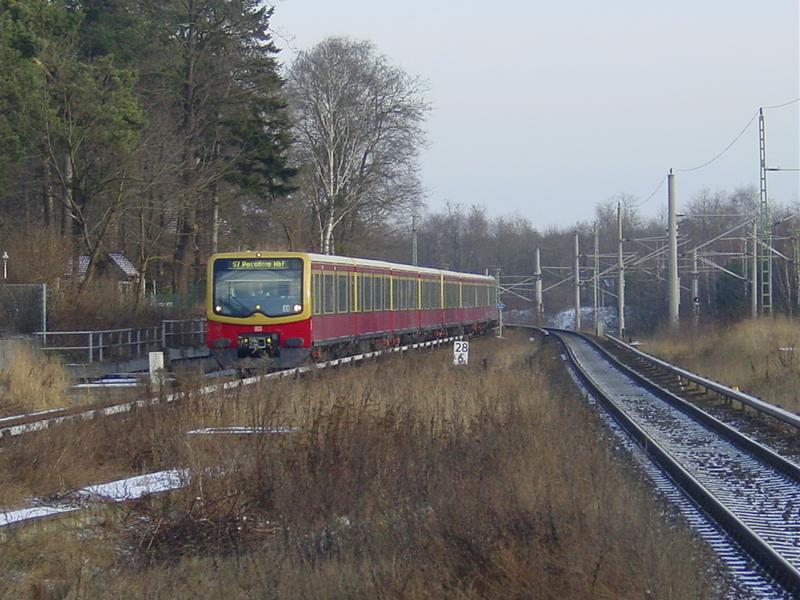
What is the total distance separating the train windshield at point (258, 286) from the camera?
82.0 feet

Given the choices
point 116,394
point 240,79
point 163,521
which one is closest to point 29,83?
point 240,79

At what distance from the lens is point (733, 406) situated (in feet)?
74.5

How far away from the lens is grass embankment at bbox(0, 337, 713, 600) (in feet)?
22.3

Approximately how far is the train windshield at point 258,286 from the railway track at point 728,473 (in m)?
6.73

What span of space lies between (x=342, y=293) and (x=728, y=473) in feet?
49.6

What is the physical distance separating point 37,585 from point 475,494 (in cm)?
296

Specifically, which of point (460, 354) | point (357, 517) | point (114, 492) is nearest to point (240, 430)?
point (114, 492)

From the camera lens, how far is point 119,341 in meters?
30.2

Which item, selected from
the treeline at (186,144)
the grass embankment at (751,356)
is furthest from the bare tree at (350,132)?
the grass embankment at (751,356)

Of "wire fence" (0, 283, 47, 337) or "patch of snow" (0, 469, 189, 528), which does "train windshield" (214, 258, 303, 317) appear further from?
"patch of snow" (0, 469, 189, 528)

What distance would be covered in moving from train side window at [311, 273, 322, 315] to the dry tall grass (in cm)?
626

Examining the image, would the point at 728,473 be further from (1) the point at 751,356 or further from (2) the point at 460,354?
(1) the point at 751,356

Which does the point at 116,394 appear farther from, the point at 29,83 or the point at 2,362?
the point at 29,83

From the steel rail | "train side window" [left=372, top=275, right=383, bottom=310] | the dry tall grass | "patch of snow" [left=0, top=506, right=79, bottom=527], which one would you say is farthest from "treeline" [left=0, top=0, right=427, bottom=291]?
"patch of snow" [left=0, top=506, right=79, bottom=527]
